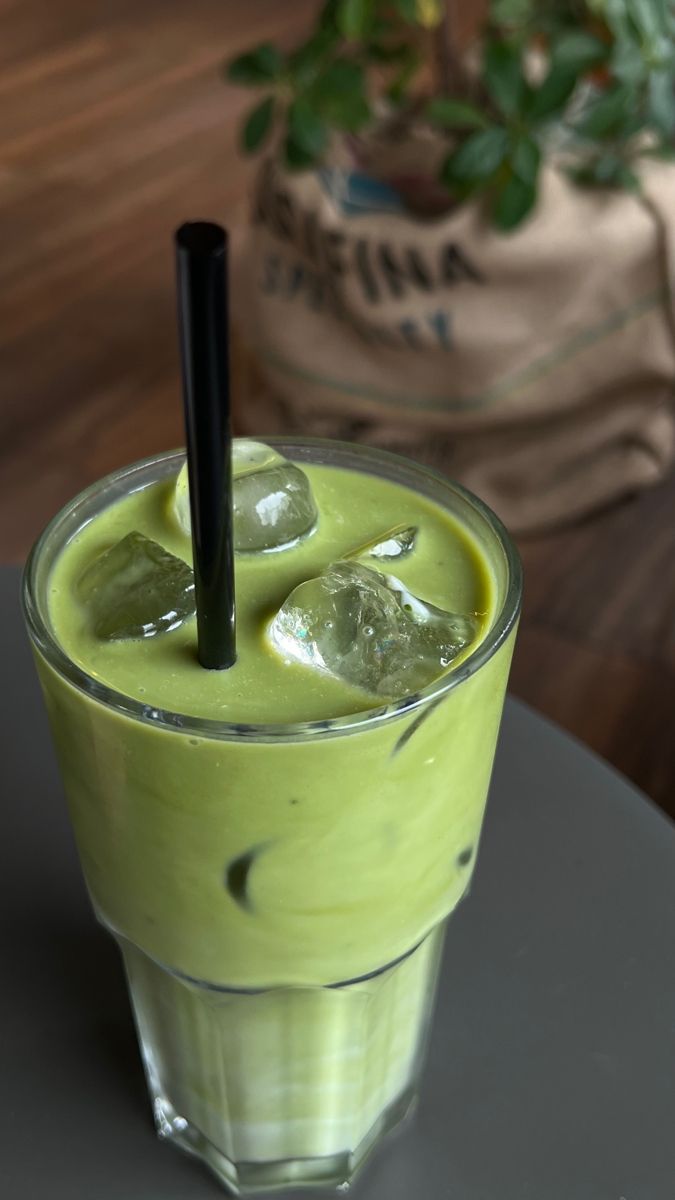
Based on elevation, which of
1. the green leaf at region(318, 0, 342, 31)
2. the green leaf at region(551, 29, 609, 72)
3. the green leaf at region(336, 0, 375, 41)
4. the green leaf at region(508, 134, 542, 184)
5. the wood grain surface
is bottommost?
the wood grain surface

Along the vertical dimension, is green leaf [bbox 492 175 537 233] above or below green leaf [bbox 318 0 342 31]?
below

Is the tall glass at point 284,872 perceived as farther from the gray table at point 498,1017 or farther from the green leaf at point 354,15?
the green leaf at point 354,15

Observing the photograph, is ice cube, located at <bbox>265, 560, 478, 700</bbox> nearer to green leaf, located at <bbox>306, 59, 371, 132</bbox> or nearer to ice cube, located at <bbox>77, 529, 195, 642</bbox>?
ice cube, located at <bbox>77, 529, 195, 642</bbox>

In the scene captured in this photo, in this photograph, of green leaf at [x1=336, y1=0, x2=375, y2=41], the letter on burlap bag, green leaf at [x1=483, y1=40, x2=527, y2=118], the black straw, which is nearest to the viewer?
the black straw

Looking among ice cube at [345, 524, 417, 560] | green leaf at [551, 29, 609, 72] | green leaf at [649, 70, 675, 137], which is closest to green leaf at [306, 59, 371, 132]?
green leaf at [551, 29, 609, 72]

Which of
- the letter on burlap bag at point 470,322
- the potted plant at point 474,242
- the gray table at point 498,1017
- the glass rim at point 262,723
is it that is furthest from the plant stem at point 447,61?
the glass rim at point 262,723

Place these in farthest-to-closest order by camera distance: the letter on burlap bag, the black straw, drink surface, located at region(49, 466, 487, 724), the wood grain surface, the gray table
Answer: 1. the wood grain surface
2. the letter on burlap bag
3. the gray table
4. drink surface, located at region(49, 466, 487, 724)
5. the black straw

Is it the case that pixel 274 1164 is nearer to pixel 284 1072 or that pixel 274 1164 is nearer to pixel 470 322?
pixel 284 1072

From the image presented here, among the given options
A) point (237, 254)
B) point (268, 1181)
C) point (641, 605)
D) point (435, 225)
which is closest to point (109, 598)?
point (268, 1181)


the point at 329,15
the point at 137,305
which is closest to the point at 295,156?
the point at 329,15
